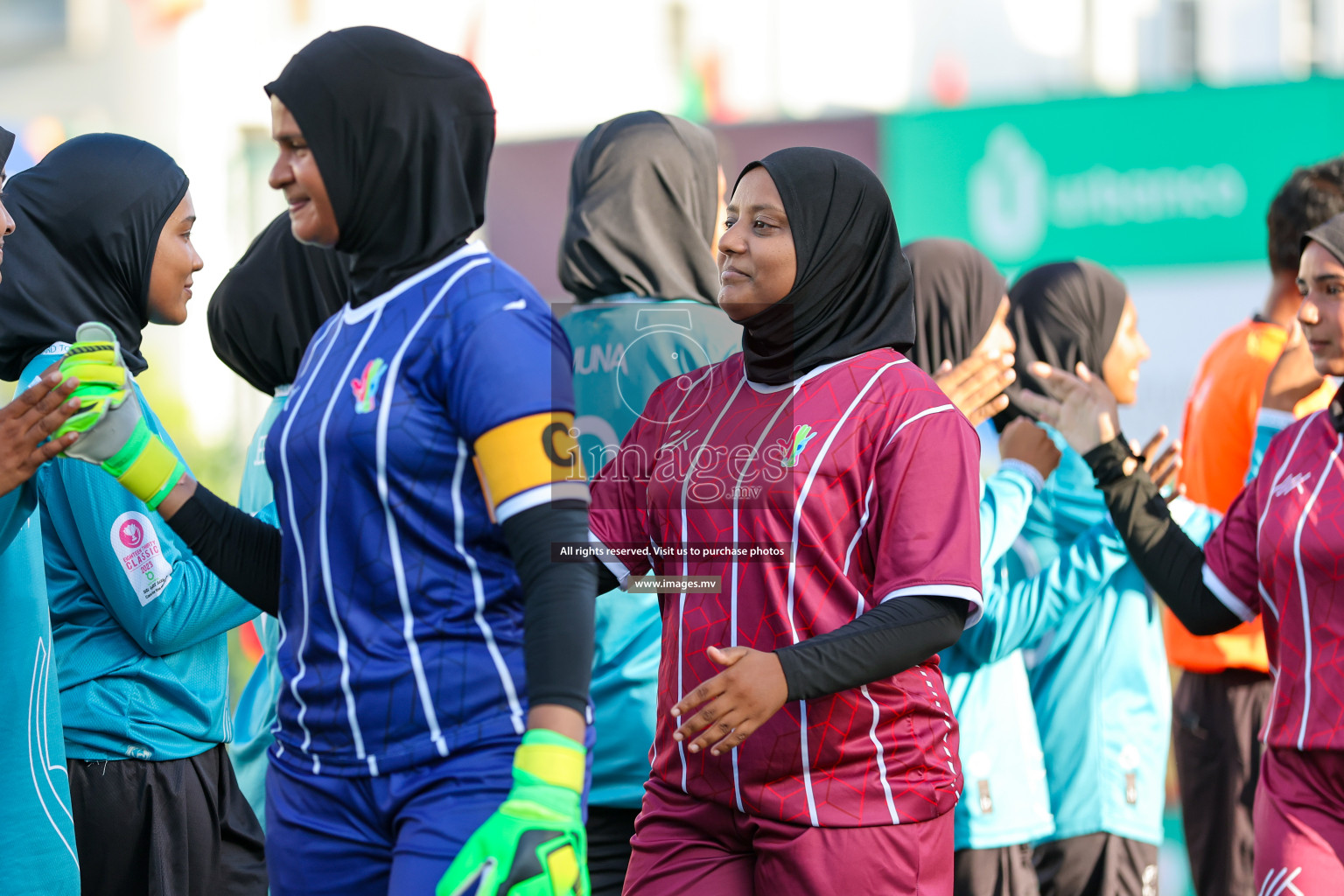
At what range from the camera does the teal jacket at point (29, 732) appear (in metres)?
2.49

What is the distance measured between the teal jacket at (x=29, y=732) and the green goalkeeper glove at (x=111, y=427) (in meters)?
0.21

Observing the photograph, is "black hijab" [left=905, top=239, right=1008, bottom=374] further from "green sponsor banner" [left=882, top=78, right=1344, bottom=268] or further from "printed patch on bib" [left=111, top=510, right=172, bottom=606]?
"green sponsor banner" [left=882, top=78, right=1344, bottom=268]

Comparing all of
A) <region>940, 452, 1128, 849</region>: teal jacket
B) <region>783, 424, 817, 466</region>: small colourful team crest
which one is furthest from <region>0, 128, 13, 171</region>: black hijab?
<region>940, 452, 1128, 849</region>: teal jacket

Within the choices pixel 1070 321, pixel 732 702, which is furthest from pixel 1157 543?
pixel 732 702

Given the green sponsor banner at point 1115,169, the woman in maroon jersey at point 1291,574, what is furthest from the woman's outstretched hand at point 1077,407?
the green sponsor banner at point 1115,169

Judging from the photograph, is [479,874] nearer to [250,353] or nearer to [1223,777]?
[250,353]

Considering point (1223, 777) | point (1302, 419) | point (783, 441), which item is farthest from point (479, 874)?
point (1223, 777)

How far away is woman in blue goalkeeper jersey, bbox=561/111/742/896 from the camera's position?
9.87ft

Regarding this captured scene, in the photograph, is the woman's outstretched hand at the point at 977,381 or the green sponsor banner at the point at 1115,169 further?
the green sponsor banner at the point at 1115,169

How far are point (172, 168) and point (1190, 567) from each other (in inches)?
92.6

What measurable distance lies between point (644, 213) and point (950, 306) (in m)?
0.90

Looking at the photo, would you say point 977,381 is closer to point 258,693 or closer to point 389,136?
point 389,136

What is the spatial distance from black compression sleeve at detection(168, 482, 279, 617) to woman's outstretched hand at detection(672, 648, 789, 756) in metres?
0.69

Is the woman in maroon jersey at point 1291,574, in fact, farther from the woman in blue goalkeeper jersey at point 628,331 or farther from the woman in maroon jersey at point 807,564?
the woman in blue goalkeeper jersey at point 628,331
